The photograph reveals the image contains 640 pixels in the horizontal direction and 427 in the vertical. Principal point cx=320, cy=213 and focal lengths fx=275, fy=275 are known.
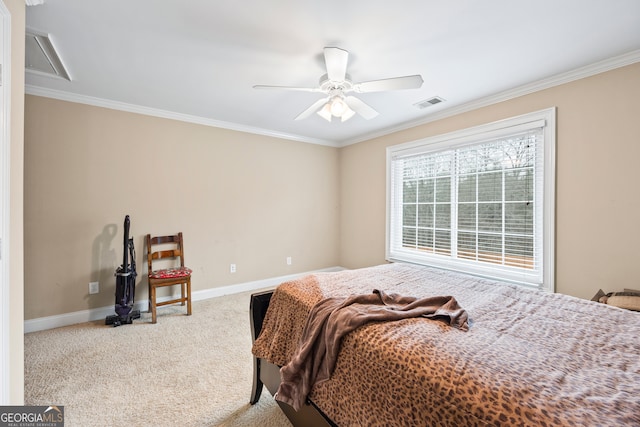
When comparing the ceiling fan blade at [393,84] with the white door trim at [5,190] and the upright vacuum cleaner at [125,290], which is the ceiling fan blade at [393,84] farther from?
the upright vacuum cleaner at [125,290]

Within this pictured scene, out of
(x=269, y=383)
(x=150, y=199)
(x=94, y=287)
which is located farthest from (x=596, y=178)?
(x=94, y=287)

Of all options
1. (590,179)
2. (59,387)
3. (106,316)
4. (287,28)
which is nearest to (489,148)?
(590,179)

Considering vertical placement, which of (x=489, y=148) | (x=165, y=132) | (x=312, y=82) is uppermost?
(x=312, y=82)

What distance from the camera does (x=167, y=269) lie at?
332cm

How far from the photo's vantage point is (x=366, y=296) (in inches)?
57.2

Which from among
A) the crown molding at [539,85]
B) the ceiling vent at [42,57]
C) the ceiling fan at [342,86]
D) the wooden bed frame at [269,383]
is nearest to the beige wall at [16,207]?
the ceiling vent at [42,57]

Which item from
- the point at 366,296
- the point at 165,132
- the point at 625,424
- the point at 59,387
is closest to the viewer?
the point at 625,424

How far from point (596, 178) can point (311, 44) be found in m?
2.61

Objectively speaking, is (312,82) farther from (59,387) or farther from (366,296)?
(59,387)

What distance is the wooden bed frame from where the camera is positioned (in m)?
1.30

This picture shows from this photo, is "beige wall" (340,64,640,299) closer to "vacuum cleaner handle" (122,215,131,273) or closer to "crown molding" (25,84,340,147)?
"crown molding" (25,84,340,147)

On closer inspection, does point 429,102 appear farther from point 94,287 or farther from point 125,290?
point 94,287

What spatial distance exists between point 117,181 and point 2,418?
8.20ft

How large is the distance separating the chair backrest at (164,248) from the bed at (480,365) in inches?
87.7
